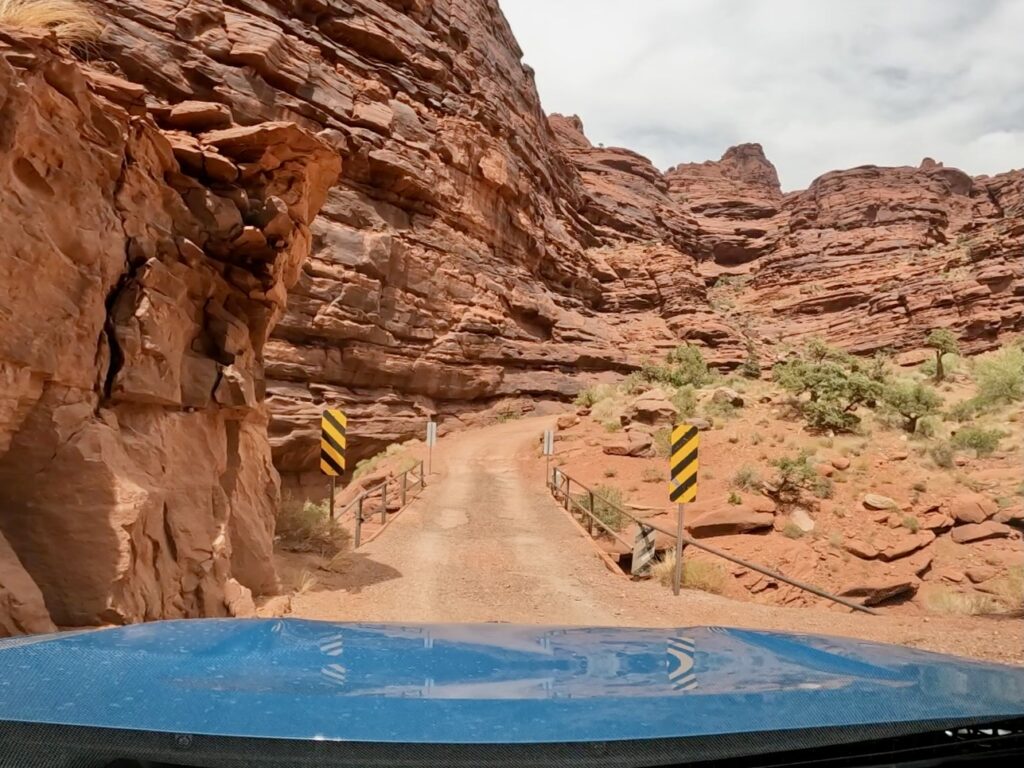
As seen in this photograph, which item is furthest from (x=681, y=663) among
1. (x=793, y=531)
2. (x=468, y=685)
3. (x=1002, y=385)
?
(x=1002, y=385)

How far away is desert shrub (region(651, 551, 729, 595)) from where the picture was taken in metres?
11.3

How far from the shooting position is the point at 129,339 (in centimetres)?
625

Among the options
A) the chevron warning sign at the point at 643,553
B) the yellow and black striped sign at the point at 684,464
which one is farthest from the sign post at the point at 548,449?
the yellow and black striped sign at the point at 684,464

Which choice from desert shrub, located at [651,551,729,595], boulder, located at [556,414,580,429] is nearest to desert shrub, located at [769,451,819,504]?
desert shrub, located at [651,551,729,595]

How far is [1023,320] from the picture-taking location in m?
45.2

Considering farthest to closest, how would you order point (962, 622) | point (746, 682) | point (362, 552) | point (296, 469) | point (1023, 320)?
point (1023, 320) < point (296, 469) < point (362, 552) < point (962, 622) < point (746, 682)

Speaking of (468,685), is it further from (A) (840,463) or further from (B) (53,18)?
(A) (840,463)

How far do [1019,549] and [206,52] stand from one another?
30.2 metres

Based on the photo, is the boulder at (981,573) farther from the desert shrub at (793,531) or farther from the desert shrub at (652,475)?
the desert shrub at (652,475)

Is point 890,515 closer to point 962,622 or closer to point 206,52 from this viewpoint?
point 962,622

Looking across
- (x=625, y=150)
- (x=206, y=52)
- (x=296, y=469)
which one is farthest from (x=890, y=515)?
(x=625, y=150)

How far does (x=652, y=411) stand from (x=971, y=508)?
440 inches

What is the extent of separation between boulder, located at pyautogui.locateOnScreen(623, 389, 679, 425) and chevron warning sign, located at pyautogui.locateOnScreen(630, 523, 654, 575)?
1268cm

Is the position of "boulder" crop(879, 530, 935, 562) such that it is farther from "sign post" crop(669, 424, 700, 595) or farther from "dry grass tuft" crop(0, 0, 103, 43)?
"dry grass tuft" crop(0, 0, 103, 43)
